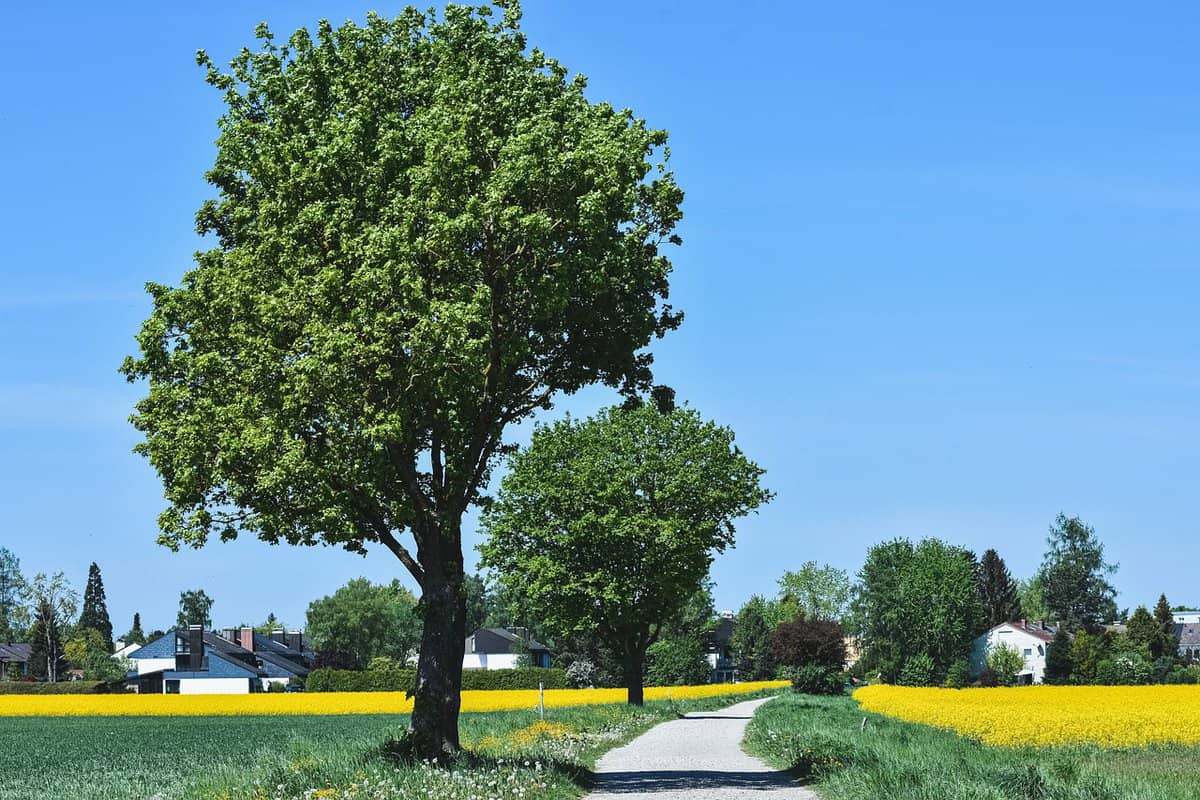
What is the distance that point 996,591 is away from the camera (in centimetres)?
15312

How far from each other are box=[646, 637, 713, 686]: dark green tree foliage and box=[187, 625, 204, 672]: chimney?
38.6 meters

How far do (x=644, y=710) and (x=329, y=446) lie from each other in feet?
123

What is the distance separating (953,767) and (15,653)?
143 m

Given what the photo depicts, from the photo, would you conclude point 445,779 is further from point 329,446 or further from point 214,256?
point 214,256

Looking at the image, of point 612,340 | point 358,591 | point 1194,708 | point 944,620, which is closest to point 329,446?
point 612,340

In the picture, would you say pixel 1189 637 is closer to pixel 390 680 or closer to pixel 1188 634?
pixel 1188 634

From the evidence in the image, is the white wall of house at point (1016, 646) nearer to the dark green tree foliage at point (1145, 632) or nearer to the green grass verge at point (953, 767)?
the dark green tree foliage at point (1145, 632)

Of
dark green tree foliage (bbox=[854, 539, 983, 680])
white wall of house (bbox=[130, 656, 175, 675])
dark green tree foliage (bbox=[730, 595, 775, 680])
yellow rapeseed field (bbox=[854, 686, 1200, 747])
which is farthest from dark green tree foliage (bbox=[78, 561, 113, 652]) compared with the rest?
yellow rapeseed field (bbox=[854, 686, 1200, 747])

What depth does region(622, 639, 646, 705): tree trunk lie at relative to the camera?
61.1 metres

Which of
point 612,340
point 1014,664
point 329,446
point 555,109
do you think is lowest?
point 1014,664

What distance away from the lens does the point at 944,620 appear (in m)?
107

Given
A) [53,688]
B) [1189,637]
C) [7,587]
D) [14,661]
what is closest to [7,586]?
[7,587]

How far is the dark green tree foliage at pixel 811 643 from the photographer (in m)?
81.7

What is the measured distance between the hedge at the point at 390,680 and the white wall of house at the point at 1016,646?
4925 centimetres
